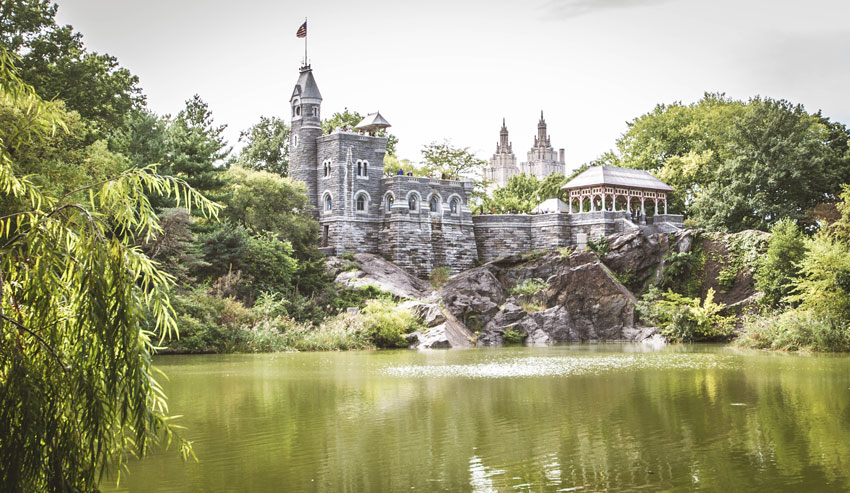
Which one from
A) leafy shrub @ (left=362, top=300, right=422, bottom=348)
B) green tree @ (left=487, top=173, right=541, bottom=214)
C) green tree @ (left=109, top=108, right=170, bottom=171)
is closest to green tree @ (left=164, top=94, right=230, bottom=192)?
green tree @ (left=109, top=108, right=170, bottom=171)

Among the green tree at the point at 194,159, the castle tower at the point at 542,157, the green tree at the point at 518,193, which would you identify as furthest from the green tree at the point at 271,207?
the castle tower at the point at 542,157

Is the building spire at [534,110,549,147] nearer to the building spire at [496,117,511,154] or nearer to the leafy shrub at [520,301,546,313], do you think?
the building spire at [496,117,511,154]

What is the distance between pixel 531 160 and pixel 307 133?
88242mm

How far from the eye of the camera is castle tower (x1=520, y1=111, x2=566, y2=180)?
5044 inches

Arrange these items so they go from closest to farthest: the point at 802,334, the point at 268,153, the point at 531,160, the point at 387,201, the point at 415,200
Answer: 1. the point at 802,334
2. the point at 387,201
3. the point at 415,200
4. the point at 268,153
5. the point at 531,160

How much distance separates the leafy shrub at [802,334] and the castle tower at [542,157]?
96339 millimetres

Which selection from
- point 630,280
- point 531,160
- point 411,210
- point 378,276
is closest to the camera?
point 378,276

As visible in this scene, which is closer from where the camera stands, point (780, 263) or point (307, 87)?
point (780, 263)

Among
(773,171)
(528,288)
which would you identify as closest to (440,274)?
(528,288)

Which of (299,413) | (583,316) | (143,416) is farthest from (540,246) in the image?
(143,416)

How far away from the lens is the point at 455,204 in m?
48.1

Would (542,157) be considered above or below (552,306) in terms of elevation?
above

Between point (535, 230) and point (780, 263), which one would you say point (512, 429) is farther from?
point (535, 230)

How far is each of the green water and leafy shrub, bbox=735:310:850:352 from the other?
530 centimetres
